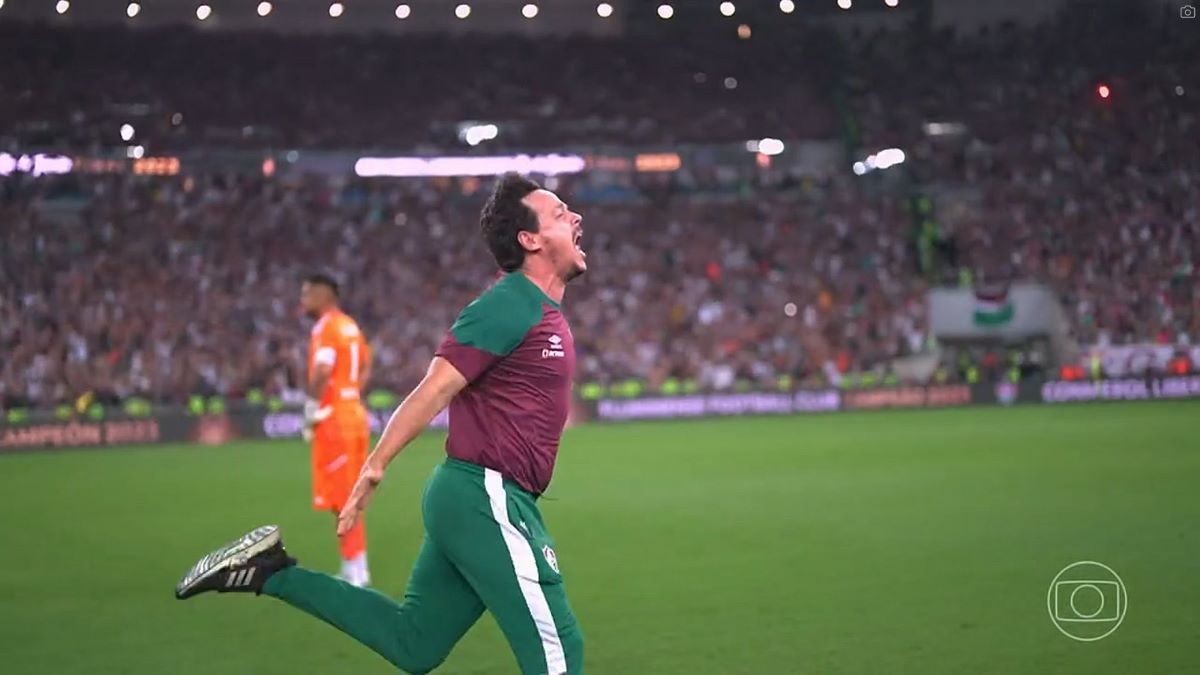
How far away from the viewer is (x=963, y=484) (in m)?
17.3

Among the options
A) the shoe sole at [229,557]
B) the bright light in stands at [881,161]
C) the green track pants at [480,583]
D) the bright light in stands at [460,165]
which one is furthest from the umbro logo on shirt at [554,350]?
the bright light in stands at [881,161]

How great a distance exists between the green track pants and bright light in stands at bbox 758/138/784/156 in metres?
37.6

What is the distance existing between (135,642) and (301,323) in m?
24.8

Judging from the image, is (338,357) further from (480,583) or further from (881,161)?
(881,161)

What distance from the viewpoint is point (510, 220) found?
5273 mm

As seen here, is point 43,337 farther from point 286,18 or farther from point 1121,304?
point 1121,304

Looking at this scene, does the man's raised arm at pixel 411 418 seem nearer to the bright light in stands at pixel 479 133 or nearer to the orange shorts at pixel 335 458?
the orange shorts at pixel 335 458

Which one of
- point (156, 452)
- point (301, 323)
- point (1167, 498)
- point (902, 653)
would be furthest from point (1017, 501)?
point (301, 323)

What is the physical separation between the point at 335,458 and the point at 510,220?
19.8ft

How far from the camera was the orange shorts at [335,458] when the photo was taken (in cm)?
1091

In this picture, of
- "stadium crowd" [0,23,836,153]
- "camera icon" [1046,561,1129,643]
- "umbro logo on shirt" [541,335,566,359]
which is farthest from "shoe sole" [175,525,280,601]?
"stadium crowd" [0,23,836,153]

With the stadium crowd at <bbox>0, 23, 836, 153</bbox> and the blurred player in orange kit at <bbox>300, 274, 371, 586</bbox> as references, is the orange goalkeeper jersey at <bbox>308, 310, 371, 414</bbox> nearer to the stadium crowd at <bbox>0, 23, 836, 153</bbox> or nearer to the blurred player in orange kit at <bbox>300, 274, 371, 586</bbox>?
the blurred player in orange kit at <bbox>300, 274, 371, 586</bbox>

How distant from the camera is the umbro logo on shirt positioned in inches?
205

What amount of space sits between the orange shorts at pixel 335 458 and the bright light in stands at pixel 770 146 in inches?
1269
